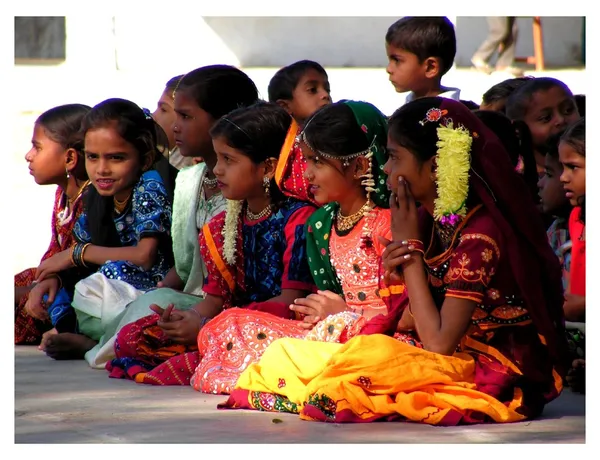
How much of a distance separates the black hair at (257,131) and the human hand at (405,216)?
4.40ft

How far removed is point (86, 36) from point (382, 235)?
1087 cm

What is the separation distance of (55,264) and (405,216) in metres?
2.94

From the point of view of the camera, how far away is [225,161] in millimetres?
6320

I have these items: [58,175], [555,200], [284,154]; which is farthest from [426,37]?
[58,175]

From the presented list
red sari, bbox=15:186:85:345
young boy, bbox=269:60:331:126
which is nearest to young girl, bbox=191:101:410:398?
red sari, bbox=15:186:85:345

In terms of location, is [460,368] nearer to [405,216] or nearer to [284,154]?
[405,216]

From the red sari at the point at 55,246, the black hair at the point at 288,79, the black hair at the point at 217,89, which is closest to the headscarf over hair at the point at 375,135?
the black hair at the point at 217,89

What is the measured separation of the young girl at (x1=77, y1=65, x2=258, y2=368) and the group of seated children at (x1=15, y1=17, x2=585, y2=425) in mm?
12

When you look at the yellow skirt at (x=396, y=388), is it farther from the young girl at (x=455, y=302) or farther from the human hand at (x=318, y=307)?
the human hand at (x=318, y=307)

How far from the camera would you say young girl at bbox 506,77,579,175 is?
7398 millimetres

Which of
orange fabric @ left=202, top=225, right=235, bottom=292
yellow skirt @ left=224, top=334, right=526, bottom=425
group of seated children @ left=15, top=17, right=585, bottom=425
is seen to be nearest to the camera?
yellow skirt @ left=224, top=334, right=526, bottom=425

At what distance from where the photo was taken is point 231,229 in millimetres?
6371

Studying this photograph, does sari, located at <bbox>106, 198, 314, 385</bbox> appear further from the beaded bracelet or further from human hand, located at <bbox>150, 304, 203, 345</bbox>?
the beaded bracelet

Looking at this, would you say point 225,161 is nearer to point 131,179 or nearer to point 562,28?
point 131,179
